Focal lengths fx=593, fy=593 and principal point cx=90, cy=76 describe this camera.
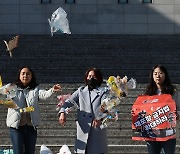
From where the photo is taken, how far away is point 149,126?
7883mm

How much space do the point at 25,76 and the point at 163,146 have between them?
87.3 inches

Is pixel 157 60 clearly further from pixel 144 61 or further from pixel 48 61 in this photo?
pixel 48 61

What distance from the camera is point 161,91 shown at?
7.94 m

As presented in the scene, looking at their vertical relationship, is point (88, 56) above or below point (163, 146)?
above

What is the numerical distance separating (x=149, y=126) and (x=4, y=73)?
7834mm

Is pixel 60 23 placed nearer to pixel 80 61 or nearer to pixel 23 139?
pixel 23 139

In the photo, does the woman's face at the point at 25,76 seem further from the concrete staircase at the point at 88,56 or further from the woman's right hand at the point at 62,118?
the concrete staircase at the point at 88,56

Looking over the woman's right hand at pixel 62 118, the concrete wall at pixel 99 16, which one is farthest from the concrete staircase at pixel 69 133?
the concrete wall at pixel 99 16

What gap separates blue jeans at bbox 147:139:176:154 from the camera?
7746 millimetres

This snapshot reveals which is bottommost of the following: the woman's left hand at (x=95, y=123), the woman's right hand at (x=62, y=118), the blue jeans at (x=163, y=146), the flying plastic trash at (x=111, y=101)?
the blue jeans at (x=163, y=146)

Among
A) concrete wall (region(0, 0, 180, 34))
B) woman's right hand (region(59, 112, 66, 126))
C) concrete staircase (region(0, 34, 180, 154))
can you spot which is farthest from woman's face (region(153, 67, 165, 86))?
concrete wall (region(0, 0, 180, 34))

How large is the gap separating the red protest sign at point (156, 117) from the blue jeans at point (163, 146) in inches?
2.4

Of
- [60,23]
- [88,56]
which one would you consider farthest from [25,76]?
[88,56]

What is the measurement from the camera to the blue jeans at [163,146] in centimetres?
775
